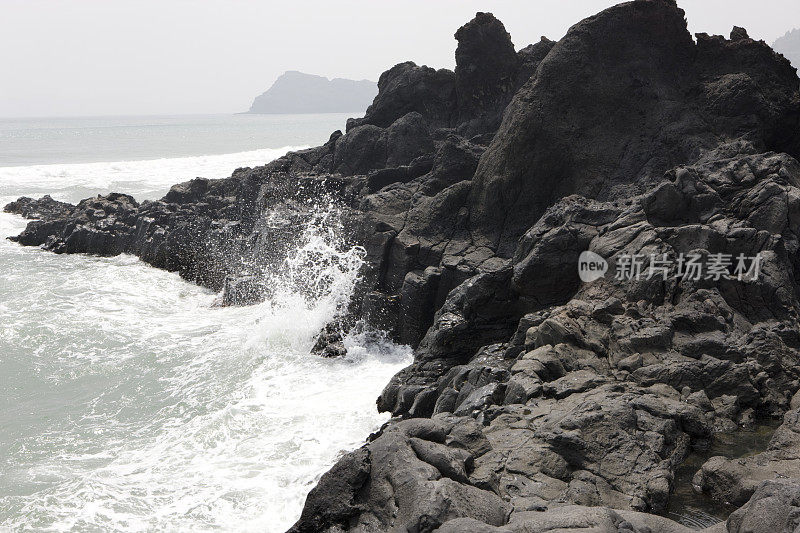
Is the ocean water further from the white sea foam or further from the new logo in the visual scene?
the white sea foam

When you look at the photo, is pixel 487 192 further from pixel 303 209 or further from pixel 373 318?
pixel 303 209

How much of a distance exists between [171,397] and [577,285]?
32.7 ft

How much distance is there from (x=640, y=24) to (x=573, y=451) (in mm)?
15373

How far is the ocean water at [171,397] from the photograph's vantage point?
11312 millimetres

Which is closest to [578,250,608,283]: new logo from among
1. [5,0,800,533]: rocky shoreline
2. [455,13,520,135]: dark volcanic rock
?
[5,0,800,533]: rocky shoreline

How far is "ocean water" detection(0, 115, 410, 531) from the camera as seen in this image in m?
11.3

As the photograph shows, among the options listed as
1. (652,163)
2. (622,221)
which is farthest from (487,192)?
(622,221)

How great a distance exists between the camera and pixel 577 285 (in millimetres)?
13516

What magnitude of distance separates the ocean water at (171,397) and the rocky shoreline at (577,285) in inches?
50.8

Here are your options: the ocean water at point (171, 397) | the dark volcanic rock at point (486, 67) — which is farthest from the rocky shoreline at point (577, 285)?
the ocean water at point (171, 397)

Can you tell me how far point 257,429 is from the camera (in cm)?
1380

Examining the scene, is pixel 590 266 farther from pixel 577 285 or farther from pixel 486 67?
pixel 486 67

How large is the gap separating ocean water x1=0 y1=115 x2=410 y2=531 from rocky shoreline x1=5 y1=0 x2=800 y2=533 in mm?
1290

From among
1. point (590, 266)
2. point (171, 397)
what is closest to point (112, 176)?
point (171, 397)
